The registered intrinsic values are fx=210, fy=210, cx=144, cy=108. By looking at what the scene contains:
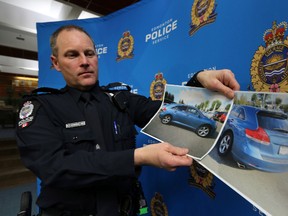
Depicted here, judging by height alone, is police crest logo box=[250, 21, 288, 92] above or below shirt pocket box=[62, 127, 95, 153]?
above

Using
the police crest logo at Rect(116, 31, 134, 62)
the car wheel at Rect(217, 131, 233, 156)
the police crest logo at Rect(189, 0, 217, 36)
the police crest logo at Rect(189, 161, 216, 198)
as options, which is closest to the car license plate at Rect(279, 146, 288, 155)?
the car wheel at Rect(217, 131, 233, 156)

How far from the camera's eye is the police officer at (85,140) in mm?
556

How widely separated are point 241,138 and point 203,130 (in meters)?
0.11

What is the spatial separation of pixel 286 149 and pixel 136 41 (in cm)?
115

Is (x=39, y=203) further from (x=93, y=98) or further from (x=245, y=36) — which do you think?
(x=245, y=36)

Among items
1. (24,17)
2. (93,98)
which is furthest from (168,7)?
(24,17)

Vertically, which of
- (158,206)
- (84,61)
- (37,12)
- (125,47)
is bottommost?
(158,206)

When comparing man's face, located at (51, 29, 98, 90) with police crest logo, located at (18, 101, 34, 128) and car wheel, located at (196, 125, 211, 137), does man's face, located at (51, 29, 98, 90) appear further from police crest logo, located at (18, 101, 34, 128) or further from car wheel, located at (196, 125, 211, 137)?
car wheel, located at (196, 125, 211, 137)

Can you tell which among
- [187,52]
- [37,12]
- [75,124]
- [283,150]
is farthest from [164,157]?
[37,12]

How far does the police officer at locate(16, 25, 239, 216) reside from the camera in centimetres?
56

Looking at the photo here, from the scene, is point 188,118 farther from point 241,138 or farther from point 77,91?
point 77,91

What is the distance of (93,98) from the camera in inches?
34.1

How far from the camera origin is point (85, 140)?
72 cm

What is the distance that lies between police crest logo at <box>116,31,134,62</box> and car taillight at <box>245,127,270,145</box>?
107 cm
